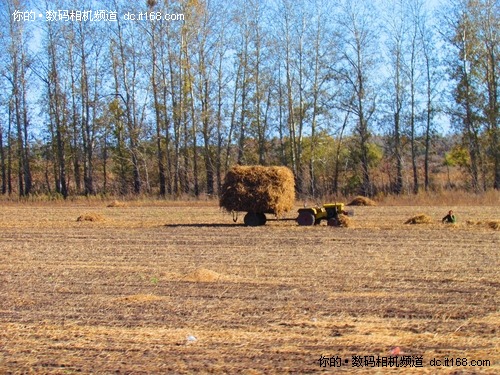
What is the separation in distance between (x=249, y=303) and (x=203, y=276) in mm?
2240

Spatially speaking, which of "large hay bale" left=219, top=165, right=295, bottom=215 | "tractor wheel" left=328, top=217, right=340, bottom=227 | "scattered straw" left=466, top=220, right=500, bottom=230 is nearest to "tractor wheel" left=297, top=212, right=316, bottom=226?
"tractor wheel" left=328, top=217, right=340, bottom=227

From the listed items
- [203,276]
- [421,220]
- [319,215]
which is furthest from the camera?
[319,215]

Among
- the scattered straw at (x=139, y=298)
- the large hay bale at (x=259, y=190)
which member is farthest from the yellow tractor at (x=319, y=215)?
the scattered straw at (x=139, y=298)

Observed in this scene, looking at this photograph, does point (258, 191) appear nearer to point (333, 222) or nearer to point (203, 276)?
point (333, 222)

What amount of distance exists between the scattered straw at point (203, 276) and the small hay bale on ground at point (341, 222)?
9592 mm

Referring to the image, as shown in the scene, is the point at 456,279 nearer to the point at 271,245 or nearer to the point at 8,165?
the point at 271,245

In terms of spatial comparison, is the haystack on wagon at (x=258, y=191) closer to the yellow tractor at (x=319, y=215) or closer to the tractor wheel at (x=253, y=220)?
the tractor wheel at (x=253, y=220)

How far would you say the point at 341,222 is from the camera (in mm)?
20922

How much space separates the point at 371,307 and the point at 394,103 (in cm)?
3721

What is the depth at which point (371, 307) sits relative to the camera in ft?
29.6

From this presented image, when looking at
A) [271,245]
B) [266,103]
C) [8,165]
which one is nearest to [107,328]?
[271,245]

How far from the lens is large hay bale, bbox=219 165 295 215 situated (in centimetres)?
2150

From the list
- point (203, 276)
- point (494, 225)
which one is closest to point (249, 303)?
point (203, 276)

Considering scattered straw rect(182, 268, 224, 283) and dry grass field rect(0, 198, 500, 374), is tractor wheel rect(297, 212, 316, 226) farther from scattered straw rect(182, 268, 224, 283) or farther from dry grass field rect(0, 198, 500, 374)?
scattered straw rect(182, 268, 224, 283)
